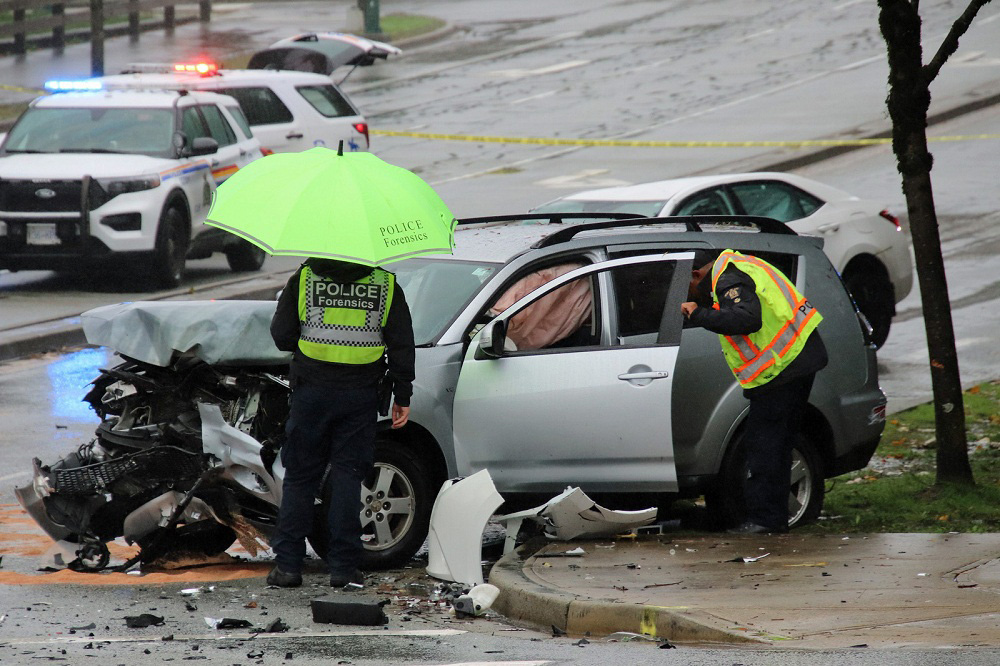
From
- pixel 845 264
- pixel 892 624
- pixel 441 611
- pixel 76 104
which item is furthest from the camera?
pixel 76 104

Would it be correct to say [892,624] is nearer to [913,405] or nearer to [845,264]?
[913,405]

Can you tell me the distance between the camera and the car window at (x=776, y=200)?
1320 centimetres

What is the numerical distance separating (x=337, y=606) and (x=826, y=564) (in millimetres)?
2355

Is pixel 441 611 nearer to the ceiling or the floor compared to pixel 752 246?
nearer to the floor

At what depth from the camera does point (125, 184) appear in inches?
610

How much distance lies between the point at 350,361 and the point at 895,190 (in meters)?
14.6

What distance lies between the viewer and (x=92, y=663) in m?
5.80

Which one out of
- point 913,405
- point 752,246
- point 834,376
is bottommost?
point 913,405

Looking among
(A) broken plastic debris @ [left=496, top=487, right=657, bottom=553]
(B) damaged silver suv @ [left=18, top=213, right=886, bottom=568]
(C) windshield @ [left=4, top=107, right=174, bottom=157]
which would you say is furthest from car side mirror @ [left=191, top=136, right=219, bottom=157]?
(A) broken plastic debris @ [left=496, top=487, right=657, bottom=553]

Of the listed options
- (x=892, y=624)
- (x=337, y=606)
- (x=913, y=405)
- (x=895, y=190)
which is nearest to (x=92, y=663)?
(x=337, y=606)

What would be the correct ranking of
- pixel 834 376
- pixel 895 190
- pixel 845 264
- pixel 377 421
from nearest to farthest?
1. pixel 377 421
2. pixel 834 376
3. pixel 845 264
4. pixel 895 190

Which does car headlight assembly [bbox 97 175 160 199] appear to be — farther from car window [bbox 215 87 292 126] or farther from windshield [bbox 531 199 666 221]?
windshield [bbox 531 199 666 221]

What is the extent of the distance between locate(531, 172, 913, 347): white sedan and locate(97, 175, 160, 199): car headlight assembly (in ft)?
15.1

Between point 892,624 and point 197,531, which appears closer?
point 892,624
